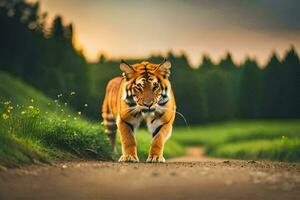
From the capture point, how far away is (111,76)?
166 feet

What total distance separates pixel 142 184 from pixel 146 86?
3.40 meters

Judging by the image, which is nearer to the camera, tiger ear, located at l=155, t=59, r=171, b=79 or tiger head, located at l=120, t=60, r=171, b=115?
tiger head, located at l=120, t=60, r=171, b=115

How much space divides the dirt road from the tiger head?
82.8 inches

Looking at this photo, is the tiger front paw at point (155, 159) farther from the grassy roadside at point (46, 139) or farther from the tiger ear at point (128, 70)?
the tiger ear at point (128, 70)

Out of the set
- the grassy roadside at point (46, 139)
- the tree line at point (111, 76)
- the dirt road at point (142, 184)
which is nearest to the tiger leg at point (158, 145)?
the grassy roadside at point (46, 139)

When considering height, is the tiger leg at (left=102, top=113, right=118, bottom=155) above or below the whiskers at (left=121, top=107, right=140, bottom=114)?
above

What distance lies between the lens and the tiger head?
1032 cm

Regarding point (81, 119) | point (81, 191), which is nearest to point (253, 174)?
point (81, 191)

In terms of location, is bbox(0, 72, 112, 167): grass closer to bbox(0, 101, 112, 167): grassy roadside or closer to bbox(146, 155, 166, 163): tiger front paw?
bbox(0, 101, 112, 167): grassy roadside

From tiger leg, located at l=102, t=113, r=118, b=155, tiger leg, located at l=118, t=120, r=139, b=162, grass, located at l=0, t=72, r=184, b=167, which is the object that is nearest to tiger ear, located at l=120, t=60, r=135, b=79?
tiger leg, located at l=118, t=120, r=139, b=162

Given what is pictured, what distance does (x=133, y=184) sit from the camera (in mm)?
7312

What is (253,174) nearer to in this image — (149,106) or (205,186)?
(205,186)

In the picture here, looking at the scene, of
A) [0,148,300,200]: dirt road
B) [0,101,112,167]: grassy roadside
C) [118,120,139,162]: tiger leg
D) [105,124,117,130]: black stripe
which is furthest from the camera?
[105,124,117,130]: black stripe

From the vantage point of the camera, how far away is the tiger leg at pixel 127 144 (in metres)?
10.6
